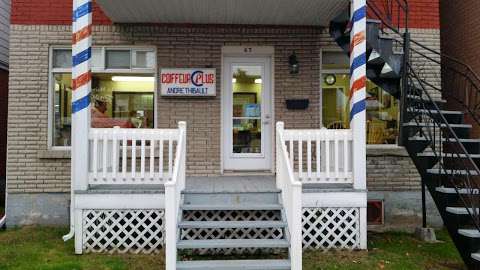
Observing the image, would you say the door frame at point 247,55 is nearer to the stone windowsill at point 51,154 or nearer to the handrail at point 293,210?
the handrail at point 293,210

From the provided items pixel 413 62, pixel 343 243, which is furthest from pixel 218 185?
pixel 413 62

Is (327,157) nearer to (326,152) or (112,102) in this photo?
(326,152)

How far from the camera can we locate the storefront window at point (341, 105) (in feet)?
28.8

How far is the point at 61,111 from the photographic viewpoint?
27.7 feet

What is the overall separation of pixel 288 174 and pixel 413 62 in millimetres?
4281

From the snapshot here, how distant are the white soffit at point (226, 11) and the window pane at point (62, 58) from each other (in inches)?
41.8

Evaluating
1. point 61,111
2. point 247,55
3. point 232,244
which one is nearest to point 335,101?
point 247,55

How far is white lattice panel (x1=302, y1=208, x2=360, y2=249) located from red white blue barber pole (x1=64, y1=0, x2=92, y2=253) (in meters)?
3.05

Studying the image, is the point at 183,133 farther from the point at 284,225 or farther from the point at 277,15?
the point at 277,15

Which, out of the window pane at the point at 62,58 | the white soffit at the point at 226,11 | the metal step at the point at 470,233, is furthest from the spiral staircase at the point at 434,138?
the window pane at the point at 62,58

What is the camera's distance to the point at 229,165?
28.5 feet

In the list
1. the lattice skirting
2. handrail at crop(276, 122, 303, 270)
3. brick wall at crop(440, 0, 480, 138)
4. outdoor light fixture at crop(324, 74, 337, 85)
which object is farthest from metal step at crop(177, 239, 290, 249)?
brick wall at crop(440, 0, 480, 138)

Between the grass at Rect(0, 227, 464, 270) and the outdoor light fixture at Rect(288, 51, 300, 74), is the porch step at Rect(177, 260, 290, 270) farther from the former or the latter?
the outdoor light fixture at Rect(288, 51, 300, 74)

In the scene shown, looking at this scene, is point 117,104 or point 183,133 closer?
point 183,133
